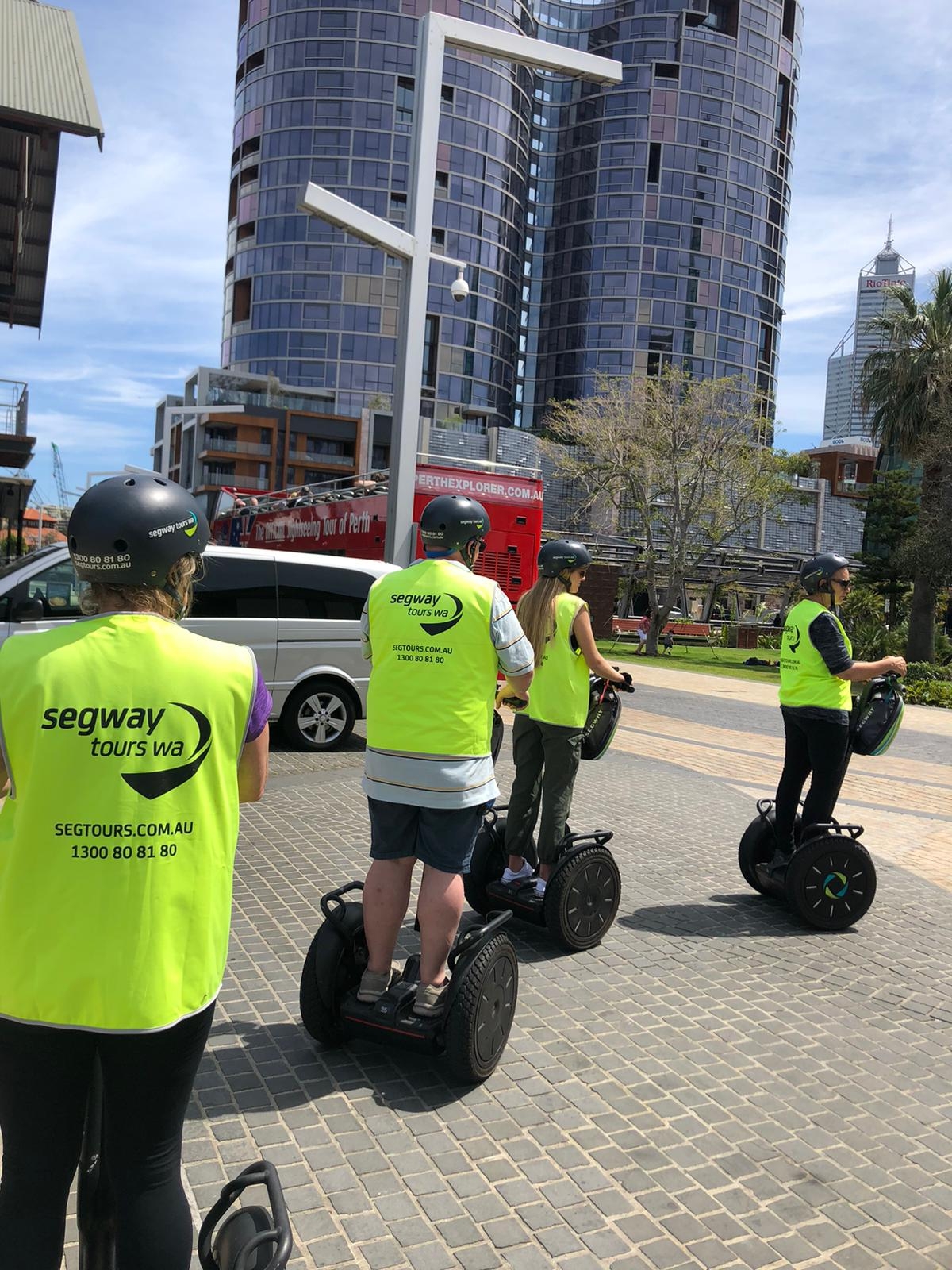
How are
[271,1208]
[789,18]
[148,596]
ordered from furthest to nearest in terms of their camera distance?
[789,18], [271,1208], [148,596]

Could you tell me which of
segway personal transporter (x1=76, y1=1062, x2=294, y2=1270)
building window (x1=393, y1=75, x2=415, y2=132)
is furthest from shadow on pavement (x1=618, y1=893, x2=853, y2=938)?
building window (x1=393, y1=75, x2=415, y2=132)

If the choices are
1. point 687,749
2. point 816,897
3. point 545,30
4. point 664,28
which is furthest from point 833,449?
point 816,897

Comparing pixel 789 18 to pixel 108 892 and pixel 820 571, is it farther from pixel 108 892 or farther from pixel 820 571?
pixel 108 892

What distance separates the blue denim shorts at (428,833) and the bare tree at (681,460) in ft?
99.4

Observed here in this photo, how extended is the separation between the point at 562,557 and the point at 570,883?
1.54 m

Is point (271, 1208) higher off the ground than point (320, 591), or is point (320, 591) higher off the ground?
point (320, 591)

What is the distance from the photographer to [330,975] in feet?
11.8

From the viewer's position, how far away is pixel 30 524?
139375 millimetres

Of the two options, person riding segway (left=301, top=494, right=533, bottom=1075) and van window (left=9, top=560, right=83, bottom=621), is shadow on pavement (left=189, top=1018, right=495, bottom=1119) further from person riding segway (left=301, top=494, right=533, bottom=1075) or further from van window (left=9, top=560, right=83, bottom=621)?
van window (left=9, top=560, right=83, bottom=621)

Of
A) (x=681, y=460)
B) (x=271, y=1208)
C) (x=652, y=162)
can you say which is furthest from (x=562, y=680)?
(x=652, y=162)

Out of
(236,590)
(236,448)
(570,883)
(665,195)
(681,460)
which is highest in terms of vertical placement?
(665,195)

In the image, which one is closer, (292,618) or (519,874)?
(519,874)

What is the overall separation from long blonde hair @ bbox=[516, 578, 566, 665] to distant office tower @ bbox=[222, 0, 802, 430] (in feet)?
262

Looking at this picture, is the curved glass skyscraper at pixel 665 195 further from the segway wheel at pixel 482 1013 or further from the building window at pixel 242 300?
the segway wheel at pixel 482 1013
